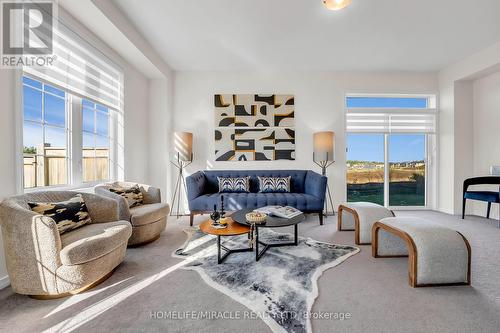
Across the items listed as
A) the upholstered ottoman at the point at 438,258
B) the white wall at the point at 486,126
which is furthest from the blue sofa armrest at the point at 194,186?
the white wall at the point at 486,126

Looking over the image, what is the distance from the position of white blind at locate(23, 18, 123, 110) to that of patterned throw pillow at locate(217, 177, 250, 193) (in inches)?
84.0

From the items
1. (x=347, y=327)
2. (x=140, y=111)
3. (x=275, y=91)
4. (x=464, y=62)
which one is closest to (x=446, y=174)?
(x=464, y=62)

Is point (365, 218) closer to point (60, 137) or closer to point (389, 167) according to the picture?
point (389, 167)

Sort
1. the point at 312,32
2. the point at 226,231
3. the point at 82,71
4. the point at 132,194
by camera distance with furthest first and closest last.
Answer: the point at 312,32, the point at 132,194, the point at 82,71, the point at 226,231

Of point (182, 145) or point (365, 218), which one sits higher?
point (182, 145)

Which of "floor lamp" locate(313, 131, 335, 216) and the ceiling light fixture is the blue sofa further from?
the ceiling light fixture

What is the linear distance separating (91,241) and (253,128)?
3.31 meters

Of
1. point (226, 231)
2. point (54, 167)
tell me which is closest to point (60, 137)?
point (54, 167)

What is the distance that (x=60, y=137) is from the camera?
2510 millimetres

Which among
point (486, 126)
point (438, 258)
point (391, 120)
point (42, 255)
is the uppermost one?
point (391, 120)

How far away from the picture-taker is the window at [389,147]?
4465 mm

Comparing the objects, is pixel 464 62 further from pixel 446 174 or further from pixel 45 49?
pixel 45 49

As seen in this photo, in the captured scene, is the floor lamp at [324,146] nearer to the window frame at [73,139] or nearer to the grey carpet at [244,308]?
the grey carpet at [244,308]

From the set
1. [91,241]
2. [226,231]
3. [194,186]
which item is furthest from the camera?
[194,186]
